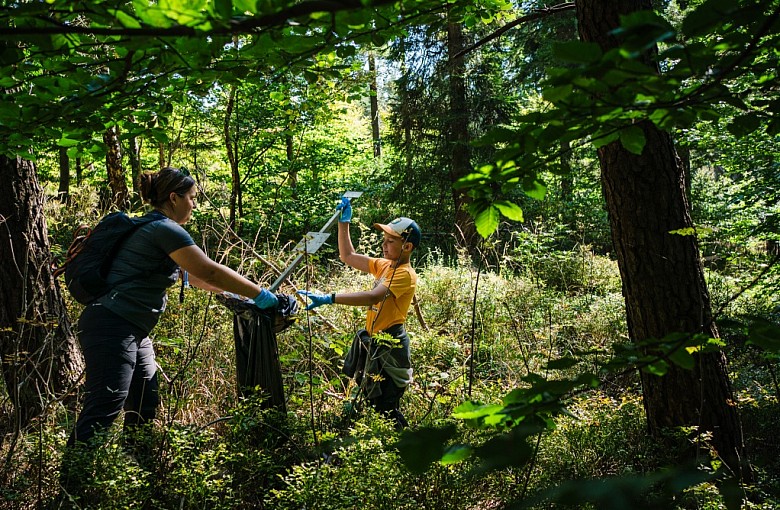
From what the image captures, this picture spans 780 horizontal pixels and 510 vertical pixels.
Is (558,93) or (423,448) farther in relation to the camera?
(558,93)

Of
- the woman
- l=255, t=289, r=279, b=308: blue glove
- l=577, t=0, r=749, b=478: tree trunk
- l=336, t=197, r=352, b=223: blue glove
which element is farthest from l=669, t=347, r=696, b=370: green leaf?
l=336, t=197, r=352, b=223: blue glove

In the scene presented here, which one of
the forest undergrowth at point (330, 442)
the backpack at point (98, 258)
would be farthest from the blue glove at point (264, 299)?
the backpack at point (98, 258)

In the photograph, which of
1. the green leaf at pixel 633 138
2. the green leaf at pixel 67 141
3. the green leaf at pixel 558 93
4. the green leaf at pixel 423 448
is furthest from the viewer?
the green leaf at pixel 67 141

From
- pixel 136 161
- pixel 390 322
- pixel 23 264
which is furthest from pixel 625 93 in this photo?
pixel 136 161

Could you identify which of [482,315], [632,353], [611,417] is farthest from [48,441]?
[482,315]

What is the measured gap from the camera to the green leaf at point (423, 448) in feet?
3.09

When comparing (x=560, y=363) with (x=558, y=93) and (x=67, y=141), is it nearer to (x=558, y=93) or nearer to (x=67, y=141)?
(x=558, y=93)

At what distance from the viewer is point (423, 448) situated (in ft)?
3.11

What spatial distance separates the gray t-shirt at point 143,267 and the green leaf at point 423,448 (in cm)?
238

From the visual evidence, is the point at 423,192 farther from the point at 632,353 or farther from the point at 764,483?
the point at 632,353

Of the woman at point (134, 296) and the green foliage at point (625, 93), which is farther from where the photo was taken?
the woman at point (134, 296)

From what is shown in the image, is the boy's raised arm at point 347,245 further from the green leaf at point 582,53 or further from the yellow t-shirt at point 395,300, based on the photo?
the green leaf at point 582,53

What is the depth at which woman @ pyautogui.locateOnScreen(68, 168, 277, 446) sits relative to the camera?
3.02 m

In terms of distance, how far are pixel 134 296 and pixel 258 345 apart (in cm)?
80
